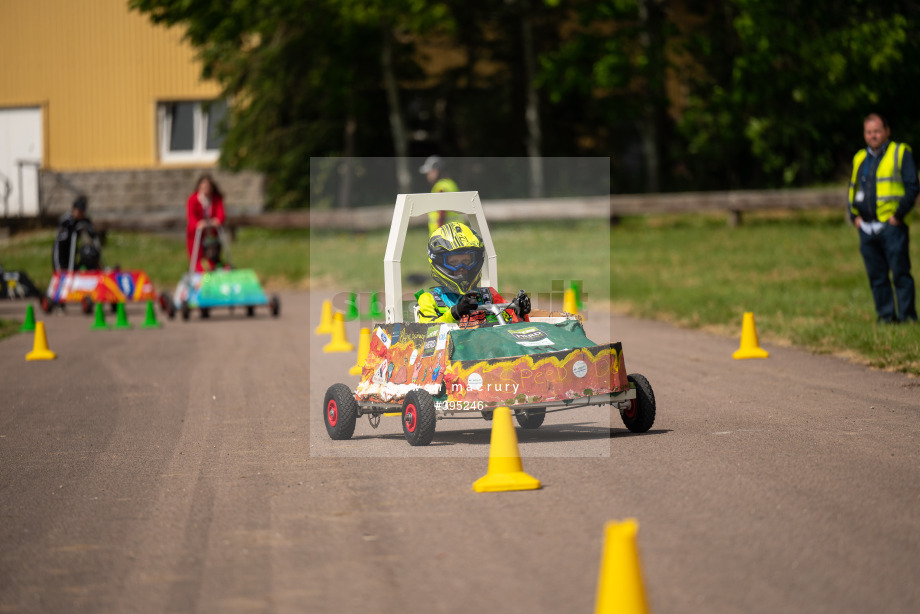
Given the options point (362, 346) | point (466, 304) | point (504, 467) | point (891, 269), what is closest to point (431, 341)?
point (466, 304)

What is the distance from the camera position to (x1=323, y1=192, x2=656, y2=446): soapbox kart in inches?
324

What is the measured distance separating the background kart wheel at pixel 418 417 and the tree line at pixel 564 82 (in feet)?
78.2

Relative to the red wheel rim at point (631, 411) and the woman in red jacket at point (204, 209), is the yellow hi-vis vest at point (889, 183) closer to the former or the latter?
the red wheel rim at point (631, 411)

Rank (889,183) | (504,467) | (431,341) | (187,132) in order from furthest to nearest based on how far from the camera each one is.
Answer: (187,132), (889,183), (431,341), (504,467)

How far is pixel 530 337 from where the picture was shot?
8.57m

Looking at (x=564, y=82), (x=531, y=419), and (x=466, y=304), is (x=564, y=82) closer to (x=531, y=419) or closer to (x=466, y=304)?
(x=531, y=419)

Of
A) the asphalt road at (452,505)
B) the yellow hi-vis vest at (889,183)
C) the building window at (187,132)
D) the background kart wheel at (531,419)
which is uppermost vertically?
the building window at (187,132)

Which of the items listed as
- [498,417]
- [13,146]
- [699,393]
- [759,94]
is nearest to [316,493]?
[498,417]

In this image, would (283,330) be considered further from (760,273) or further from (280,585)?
(280,585)

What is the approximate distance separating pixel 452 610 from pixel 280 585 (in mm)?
816

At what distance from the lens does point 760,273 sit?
22.7m

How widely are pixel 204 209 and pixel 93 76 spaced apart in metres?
19.3

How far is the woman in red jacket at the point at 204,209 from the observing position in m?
21.0

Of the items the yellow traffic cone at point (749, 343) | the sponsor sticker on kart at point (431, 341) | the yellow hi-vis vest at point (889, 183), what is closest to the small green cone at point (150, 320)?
the yellow traffic cone at point (749, 343)
